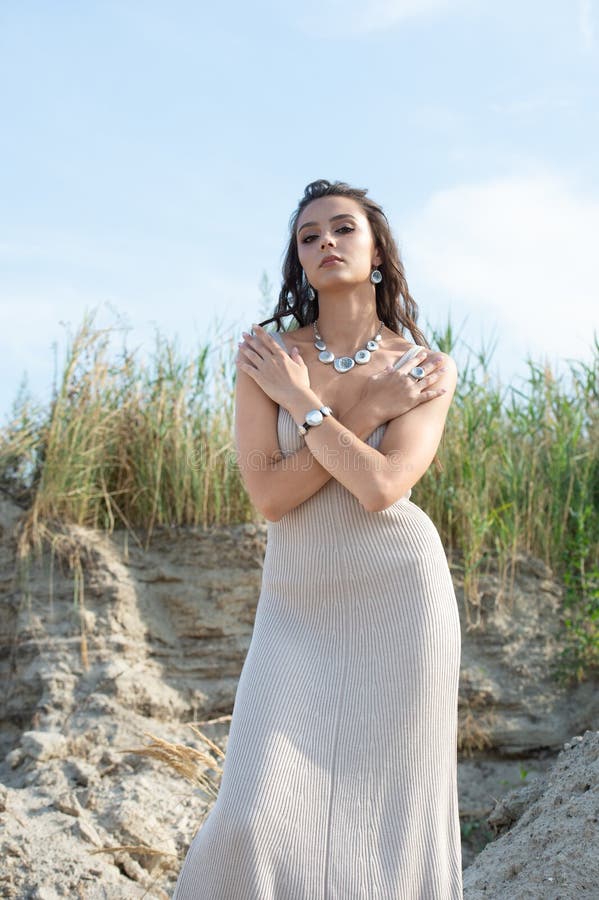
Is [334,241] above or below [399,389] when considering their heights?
above

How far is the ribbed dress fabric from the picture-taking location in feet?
8.57

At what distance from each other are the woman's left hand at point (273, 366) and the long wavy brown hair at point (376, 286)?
0.80 feet

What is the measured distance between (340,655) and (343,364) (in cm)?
92

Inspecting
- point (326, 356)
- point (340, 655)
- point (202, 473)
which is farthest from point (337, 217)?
point (202, 473)

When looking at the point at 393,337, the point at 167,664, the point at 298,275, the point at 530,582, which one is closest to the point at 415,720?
the point at 393,337

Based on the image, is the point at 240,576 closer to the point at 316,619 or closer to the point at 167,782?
the point at 167,782

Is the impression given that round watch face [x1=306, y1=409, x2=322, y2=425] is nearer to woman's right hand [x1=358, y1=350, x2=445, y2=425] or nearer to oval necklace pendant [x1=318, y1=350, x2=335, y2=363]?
woman's right hand [x1=358, y1=350, x2=445, y2=425]

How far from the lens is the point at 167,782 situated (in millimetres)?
5172

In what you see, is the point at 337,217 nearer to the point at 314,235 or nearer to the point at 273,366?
the point at 314,235

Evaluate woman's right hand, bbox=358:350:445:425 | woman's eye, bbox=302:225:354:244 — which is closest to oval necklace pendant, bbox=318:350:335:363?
woman's right hand, bbox=358:350:445:425

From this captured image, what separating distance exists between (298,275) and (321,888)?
1980 millimetres

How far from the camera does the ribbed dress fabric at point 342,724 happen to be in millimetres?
2613

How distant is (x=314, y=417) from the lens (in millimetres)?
2887

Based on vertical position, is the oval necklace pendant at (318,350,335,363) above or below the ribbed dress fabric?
above
